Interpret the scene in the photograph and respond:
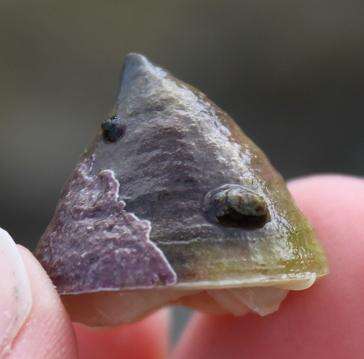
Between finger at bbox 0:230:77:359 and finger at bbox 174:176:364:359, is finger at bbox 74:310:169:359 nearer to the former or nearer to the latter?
→ finger at bbox 174:176:364:359

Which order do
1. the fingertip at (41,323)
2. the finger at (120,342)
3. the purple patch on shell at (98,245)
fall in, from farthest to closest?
1. the finger at (120,342)
2. the fingertip at (41,323)
3. the purple patch on shell at (98,245)

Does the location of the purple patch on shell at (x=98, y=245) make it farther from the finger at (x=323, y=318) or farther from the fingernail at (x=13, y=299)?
the finger at (x=323, y=318)

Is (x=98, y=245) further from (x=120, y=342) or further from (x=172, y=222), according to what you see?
(x=120, y=342)

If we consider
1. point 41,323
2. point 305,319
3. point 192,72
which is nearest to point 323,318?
point 305,319

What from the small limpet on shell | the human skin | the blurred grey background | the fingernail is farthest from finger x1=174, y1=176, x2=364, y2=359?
the blurred grey background

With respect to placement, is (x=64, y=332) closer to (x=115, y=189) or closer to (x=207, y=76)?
(x=115, y=189)

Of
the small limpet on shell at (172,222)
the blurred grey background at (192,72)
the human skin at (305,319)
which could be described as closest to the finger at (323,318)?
the human skin at (305,319)
